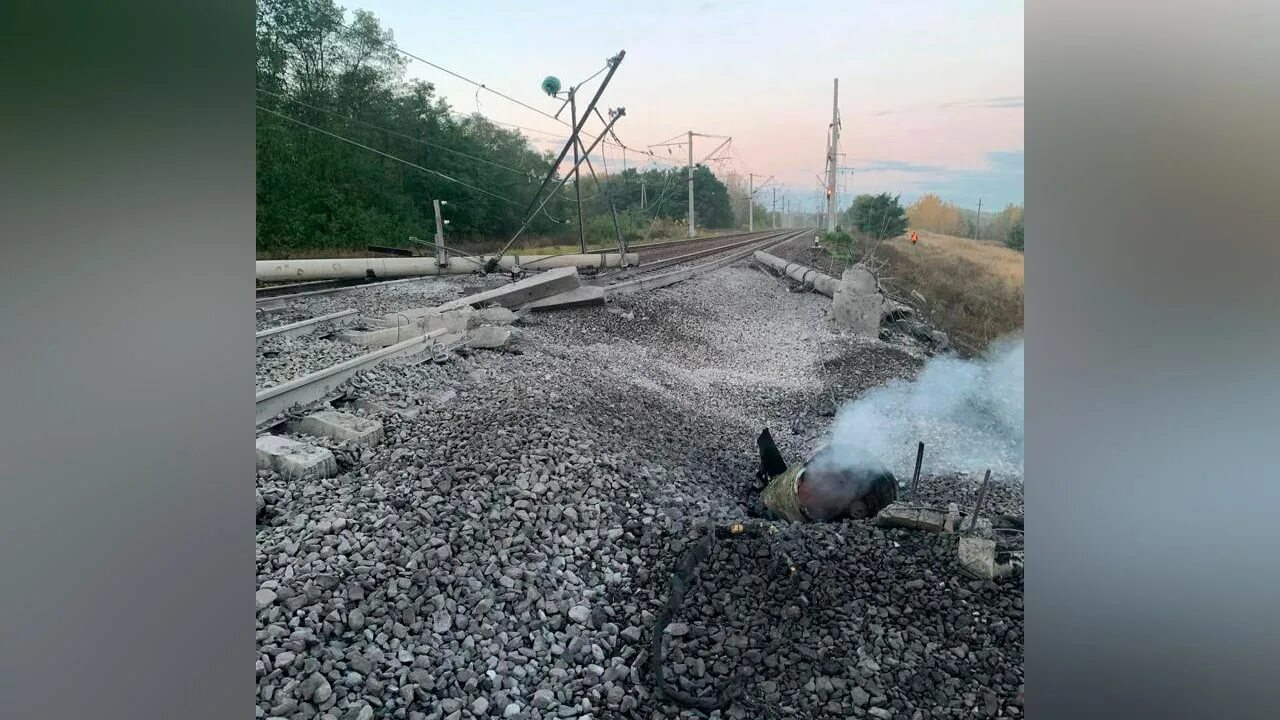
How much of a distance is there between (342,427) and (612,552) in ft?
3.00

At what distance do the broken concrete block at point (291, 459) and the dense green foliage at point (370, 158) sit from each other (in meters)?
0.58

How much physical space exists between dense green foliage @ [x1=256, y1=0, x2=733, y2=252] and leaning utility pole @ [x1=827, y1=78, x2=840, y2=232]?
351 mm

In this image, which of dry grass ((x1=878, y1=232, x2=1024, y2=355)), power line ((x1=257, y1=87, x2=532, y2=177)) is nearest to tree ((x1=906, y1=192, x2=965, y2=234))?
dry grass ((x1=878, y1=232, x2=1024, y2=355))

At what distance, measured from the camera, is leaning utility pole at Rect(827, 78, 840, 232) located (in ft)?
6.92

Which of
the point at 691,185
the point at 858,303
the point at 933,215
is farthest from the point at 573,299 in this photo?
the point at 933,215

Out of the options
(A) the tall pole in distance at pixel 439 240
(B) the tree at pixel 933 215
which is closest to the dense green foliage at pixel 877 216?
(B) the tree at pixel 933 215

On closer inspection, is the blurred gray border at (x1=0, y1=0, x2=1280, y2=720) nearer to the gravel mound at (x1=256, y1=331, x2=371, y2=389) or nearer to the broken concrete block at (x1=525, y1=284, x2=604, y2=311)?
the gravel mound at (x1=256, y1=331, x2=371, y2=389)

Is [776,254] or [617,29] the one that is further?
[776,254]

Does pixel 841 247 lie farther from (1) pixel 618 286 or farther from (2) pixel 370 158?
(2) pixel 370 158

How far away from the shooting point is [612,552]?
2.05 metres

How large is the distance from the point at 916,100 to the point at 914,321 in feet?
2.17
